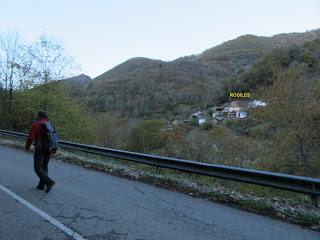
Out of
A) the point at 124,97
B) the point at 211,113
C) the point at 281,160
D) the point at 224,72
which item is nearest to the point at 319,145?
the point at 281,160

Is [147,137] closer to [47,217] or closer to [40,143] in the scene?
[40,143]

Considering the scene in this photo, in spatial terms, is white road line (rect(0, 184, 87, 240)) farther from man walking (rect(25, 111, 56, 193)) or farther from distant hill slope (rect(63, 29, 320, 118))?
distant hill slope (rect(63, 29, 320, 118))

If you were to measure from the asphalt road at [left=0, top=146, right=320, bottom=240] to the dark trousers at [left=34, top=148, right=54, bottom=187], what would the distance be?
275mm

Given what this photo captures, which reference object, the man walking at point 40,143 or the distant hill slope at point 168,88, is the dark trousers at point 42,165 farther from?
the distant hill slope at point 168,88

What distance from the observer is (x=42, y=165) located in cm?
818

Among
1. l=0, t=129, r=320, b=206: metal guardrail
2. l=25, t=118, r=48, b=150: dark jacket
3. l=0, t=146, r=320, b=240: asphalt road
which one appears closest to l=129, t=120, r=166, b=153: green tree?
l=0, t=129, r=320, b=206: metal guardrail

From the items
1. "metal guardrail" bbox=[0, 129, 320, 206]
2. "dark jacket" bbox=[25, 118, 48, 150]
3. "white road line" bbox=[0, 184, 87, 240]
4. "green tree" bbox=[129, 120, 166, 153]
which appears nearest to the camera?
"white road line" bbox=[0, 184, 87, 240]

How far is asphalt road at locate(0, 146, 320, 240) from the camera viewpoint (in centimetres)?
533

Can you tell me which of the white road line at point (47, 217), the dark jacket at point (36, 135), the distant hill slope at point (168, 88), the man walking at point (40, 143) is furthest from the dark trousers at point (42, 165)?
the distant hill slope at point (168, 88)

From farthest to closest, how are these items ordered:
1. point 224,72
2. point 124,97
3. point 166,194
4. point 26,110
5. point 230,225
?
1. point 224,72
2. point 124,97
3. point 26,110
4. point 166,194
5. point 230,225

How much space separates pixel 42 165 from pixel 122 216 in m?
2.83

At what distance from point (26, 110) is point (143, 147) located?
31.7m

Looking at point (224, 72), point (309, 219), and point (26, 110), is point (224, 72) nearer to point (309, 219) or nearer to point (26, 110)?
point (26, 110)

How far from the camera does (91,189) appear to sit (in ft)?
27.5
